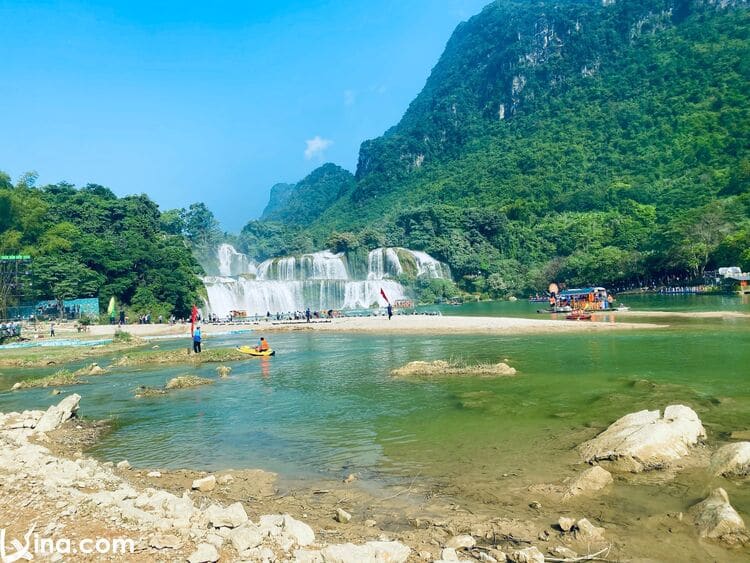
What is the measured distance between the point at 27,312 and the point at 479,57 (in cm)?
15556

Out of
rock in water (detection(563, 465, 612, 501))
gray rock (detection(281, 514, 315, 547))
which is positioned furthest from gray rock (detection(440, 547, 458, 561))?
rock in water (detection(563, 465, 612, 501))

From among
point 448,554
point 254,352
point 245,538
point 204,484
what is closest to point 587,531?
point 448,554

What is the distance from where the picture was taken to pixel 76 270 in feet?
142

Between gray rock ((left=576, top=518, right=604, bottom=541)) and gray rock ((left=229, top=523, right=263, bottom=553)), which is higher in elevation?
gray rock ((left=229, top=523, right=263, bottom=553))

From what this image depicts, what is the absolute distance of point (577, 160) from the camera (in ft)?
339

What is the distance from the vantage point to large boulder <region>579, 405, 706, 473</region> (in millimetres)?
7023

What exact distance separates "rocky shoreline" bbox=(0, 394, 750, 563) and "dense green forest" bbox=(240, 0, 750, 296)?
53961 mm

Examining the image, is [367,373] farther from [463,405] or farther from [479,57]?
[479,57]

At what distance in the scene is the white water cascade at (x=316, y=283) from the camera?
56844mm

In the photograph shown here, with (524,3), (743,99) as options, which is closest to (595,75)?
(743,99)

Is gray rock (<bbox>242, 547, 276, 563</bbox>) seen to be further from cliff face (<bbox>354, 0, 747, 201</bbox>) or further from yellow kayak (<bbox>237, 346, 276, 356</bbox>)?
cliff face (<bbox>354, 0, 747, 201</bbox>)

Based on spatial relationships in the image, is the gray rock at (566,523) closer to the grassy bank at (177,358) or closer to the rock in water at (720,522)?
the rock in water at (720,522)

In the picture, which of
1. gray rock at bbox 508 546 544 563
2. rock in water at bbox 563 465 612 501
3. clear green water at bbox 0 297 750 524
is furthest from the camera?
clear green water at bbox 0 297 750 524

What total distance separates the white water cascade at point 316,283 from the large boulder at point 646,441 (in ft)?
170
